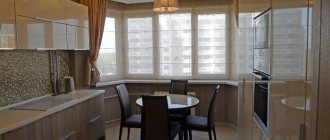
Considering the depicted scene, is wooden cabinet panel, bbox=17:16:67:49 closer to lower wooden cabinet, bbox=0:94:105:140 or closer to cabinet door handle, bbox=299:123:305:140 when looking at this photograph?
lower wooden cabinet, bbox=0:94:105:140

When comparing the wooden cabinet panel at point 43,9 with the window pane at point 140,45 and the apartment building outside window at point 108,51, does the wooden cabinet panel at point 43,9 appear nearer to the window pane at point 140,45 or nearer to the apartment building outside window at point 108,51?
the apartment building outside window at point 108,51

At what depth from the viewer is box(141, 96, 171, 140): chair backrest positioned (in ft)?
9.57

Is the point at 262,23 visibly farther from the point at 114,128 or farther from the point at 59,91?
the point at 114,128

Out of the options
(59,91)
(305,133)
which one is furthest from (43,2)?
(305,133)

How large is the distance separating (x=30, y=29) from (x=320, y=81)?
263 cm

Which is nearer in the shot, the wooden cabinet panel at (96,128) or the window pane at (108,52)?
the wooden cabinet panel at (96,128)

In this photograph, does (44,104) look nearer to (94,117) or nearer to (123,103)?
(94,117)

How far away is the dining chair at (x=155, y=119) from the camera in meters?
2.92

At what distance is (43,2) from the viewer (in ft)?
9.36

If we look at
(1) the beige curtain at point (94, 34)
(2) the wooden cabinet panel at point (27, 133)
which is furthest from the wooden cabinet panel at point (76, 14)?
(2) the wooden cabinet panel at point (27, 133)

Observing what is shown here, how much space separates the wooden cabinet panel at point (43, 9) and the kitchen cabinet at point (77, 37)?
215mm

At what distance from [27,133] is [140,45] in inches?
118

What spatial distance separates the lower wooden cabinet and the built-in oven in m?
1.93

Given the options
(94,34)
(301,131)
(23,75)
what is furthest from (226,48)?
(301,131)
